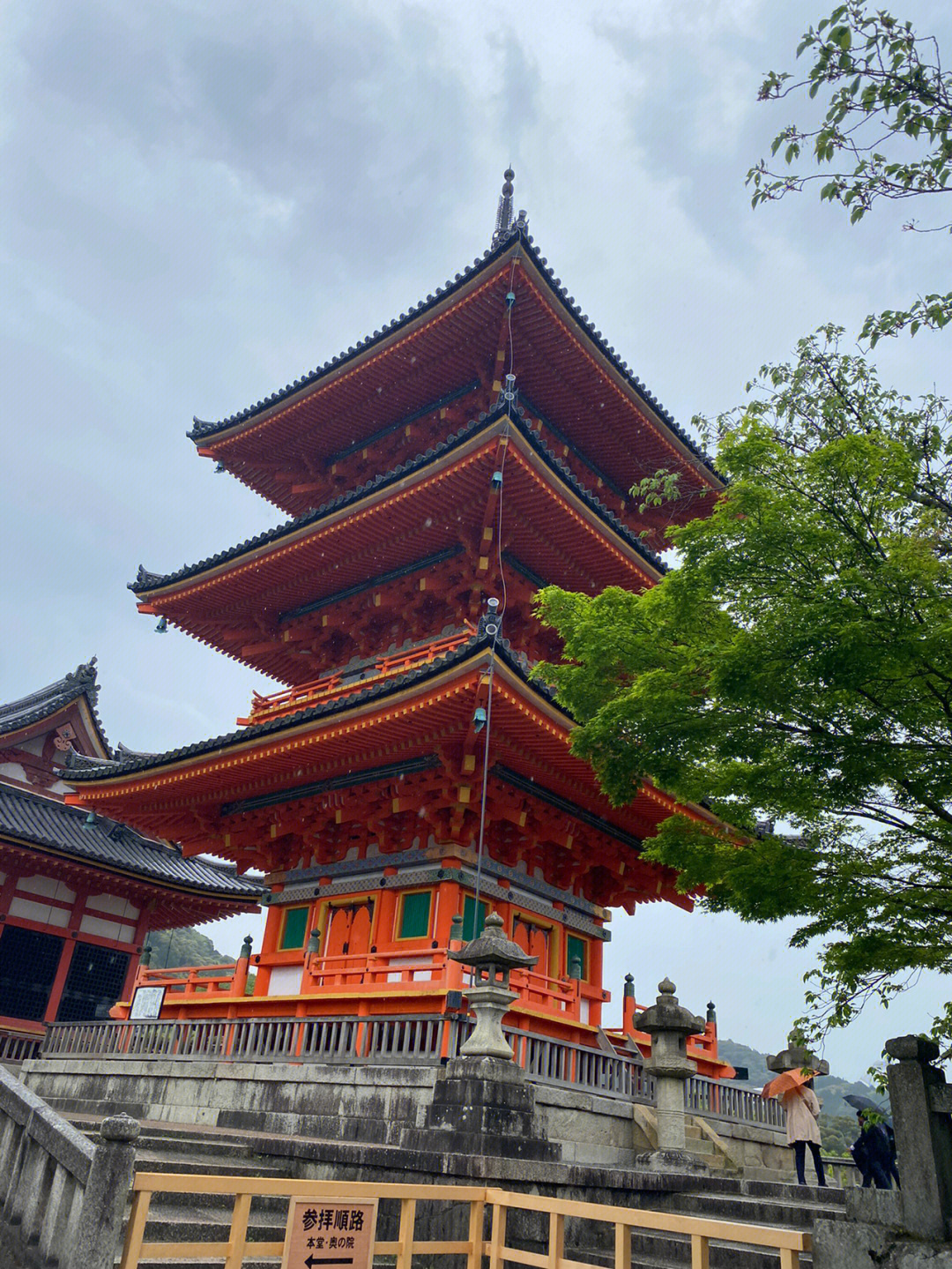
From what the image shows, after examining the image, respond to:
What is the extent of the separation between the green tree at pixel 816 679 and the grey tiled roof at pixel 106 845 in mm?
17826

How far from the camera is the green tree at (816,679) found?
782 cm

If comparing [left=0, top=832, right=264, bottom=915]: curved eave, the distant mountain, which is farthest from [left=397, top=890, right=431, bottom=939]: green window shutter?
the distant mountain

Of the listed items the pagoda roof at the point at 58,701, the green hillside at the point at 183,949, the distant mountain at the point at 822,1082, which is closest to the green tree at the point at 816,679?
the pagoda roof at the point at 58,701

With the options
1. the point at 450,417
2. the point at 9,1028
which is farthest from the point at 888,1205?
the point at 9,1028

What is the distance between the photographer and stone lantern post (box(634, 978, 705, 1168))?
12.5 meters

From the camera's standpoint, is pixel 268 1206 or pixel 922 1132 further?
pixel 268 1206

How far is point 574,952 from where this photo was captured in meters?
17.6

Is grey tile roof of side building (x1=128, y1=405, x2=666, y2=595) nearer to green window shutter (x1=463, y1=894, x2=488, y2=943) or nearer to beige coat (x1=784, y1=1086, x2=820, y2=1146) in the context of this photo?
green window shutter (x1=463, y1=894, x2=488, y2=943)

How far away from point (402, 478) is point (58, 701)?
53.3 feet

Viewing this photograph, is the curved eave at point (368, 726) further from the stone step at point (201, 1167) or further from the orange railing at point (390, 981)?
the stone step at point (201, 1167)

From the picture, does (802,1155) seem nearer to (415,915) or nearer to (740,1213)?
(740,1213)

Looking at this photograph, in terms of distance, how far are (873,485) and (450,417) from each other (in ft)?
42.7

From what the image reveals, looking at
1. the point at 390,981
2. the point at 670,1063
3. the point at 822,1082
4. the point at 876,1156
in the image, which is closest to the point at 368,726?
the point at 390,981

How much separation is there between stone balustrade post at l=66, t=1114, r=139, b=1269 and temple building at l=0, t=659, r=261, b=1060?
54.7ft
